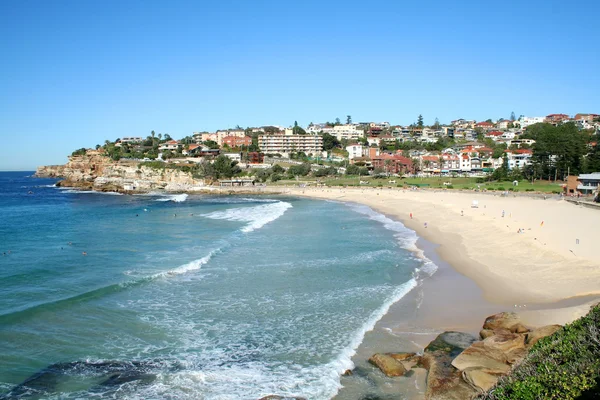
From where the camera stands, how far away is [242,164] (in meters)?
106

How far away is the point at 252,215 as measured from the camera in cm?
4600

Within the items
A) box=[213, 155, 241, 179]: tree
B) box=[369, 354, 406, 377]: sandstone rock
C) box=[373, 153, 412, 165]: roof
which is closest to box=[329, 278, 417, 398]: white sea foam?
box=[369, 354, 406, 377]: sandstone rock

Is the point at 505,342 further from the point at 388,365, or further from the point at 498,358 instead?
the point at 388,365

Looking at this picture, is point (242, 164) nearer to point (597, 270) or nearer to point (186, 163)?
point (186, 163)

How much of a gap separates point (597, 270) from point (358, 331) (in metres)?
12.1

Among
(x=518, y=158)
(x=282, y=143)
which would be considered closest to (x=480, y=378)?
(x=518, y=158)

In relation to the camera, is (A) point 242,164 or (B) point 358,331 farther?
(A) point 242,164

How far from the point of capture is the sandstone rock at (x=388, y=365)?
38.3ft

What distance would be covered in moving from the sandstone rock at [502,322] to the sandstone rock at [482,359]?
2073 millimetres

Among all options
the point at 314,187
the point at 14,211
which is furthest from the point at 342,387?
the point at 314,187

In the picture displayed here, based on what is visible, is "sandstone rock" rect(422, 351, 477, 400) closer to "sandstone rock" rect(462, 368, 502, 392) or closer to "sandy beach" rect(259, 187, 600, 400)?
"sandstone rock" rect(462, 368, 502, 392)

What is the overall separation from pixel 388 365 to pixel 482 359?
7.52 ft

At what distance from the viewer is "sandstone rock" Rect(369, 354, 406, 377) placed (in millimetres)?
11672

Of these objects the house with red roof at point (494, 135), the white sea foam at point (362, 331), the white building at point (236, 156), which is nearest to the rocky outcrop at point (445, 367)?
the white sea foam at point (362, 331)
